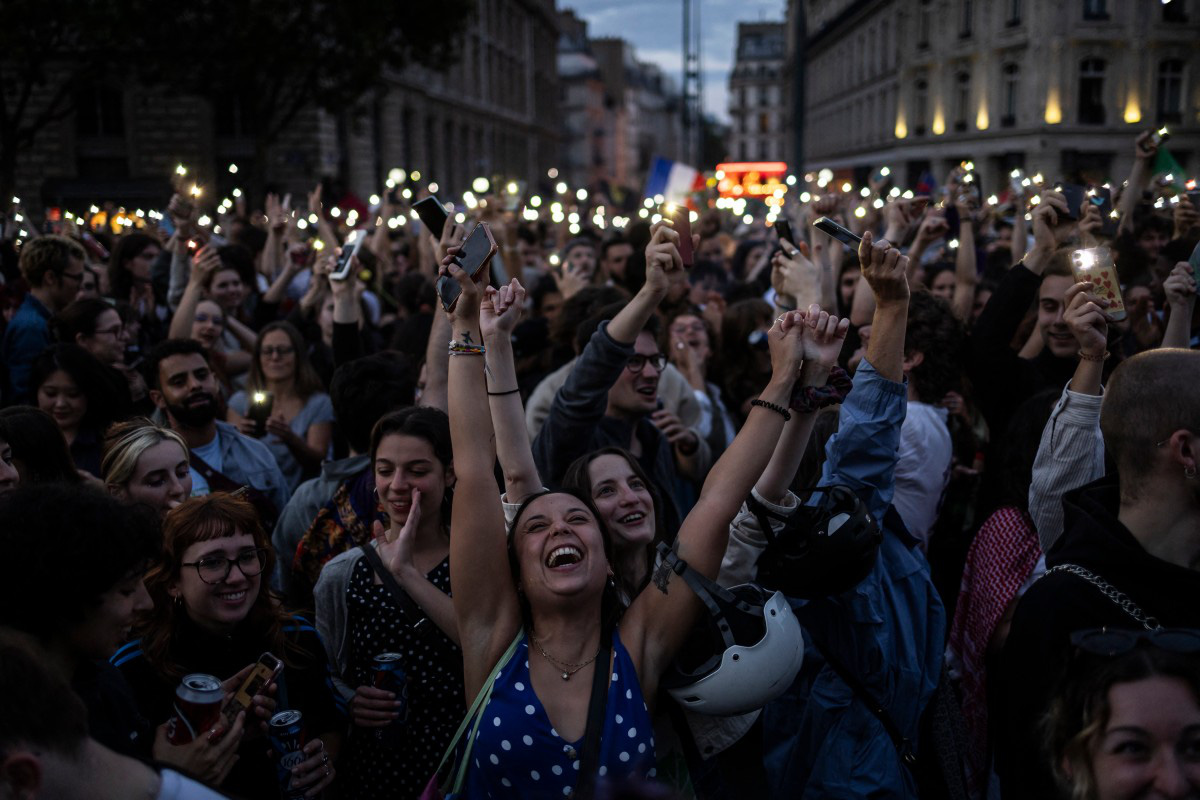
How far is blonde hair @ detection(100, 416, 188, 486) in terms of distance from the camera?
3816 millimetres

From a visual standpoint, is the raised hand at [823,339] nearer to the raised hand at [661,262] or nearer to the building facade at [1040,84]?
the raised hand at [661,262]

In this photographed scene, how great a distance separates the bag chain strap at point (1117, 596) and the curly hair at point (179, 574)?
2.10m

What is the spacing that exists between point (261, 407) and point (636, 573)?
3.09m

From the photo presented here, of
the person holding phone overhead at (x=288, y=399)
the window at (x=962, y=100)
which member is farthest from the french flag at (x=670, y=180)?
the window at (x=962, y=100)

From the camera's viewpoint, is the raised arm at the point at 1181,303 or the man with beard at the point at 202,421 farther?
the man with beard at the point at 202,421

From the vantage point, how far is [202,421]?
4887mm

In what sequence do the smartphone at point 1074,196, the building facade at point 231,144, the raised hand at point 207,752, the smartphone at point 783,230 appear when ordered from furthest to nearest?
the building facade at point 231,144 < the smartphone at point 1074,196 < the smartphone at point 783,230 < the raised hand at point 207,752

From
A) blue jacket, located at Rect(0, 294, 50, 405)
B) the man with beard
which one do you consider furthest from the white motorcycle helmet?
blue jacket, located at Rect(0, 294, 50, 405)

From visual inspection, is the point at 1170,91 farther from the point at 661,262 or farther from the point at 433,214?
the point at 433,214

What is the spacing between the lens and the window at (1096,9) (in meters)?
36.6

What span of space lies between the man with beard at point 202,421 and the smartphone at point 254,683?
1962 millimetres

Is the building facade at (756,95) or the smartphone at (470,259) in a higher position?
the building facade at (756,95)

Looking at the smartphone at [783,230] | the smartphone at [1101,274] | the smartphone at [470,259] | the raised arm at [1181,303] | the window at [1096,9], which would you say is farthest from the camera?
the window at [1096,9]

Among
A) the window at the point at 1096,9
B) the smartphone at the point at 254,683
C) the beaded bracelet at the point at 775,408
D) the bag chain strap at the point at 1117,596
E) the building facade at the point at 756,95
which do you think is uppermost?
the building facade at the point at 756,95
